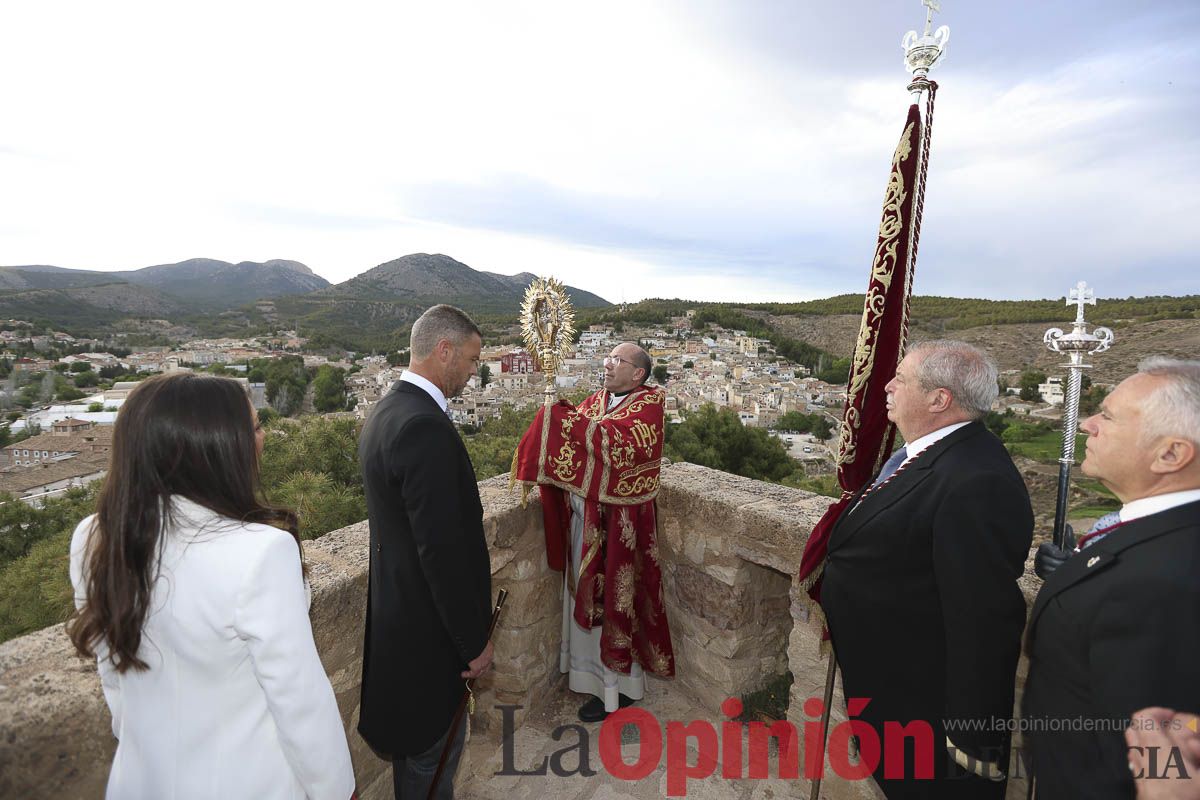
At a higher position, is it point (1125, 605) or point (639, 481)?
point (1125, 605)

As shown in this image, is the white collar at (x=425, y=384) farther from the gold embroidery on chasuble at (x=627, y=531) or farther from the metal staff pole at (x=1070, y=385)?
the metal staff pole at (x=1070, y=385)

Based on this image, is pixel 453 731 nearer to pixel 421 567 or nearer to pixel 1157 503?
pixel 421 567

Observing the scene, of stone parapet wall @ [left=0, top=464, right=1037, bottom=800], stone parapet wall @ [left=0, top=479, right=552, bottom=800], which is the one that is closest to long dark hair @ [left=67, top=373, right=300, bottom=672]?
stone parapet wall @ [left=0, top=479, right=552, bottom=800]

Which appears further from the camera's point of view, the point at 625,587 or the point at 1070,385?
the point at 625,587

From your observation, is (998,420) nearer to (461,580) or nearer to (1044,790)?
(1044,790)

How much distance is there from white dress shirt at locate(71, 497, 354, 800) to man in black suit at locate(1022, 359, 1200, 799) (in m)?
1.55

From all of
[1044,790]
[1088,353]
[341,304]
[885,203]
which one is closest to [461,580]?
[1044,790]

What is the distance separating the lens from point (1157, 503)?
1130 millimetres

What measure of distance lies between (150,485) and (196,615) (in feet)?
0.83

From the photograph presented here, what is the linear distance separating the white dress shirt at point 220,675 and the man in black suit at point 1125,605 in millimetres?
1553

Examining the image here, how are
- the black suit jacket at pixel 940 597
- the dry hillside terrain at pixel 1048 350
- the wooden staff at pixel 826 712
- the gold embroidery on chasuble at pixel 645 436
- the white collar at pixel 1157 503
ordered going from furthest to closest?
the dry hillside terrain at pixel 1048 350 < the gold embroidery on chasuble at pixel 645 436 < the wooden staff at pixel 826 712 < the black suit jacket at pixel 940 597 < the white collar at pixel 1157 503

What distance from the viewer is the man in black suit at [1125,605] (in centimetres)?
100

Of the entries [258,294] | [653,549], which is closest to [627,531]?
[653,549]

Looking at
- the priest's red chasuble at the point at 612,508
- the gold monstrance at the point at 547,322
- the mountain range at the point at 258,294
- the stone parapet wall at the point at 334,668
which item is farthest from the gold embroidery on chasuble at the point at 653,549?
the mountain range at the point at 258,294
